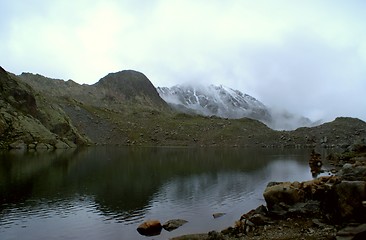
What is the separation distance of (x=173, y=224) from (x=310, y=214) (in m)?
13.0

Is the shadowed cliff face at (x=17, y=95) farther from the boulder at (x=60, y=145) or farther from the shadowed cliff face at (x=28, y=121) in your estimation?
the boulder at (x=60, y=145)

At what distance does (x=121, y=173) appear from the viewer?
70.8m

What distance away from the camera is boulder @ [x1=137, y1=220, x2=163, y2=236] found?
3089 cm

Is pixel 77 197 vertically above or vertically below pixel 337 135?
below

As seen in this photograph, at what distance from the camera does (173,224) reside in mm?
33219

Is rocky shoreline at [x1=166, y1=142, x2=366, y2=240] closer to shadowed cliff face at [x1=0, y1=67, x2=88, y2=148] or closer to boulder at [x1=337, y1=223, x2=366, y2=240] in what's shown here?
boulder at [x1=337, y1=223, x2=366, y2=240]

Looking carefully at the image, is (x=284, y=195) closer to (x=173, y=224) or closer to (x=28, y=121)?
(x=173, y=224)

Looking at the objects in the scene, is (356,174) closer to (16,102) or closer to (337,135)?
(16,102)

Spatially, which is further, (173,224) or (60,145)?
(60,145)

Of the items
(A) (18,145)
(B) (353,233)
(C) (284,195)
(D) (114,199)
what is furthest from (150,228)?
(A) (18,145)

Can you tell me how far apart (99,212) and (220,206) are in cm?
1477

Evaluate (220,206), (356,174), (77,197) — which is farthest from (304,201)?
(77,197)

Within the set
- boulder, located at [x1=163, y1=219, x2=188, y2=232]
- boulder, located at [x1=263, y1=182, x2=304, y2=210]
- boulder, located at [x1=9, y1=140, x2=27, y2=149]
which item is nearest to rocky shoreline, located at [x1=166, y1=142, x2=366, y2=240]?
boulder, located at [x1=263, y1=182, x2=304, y2=210]

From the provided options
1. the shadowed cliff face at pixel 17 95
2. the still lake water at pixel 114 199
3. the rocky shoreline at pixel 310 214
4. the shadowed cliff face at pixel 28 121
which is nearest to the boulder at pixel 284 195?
the rocky shoreline at pixel 310 214
